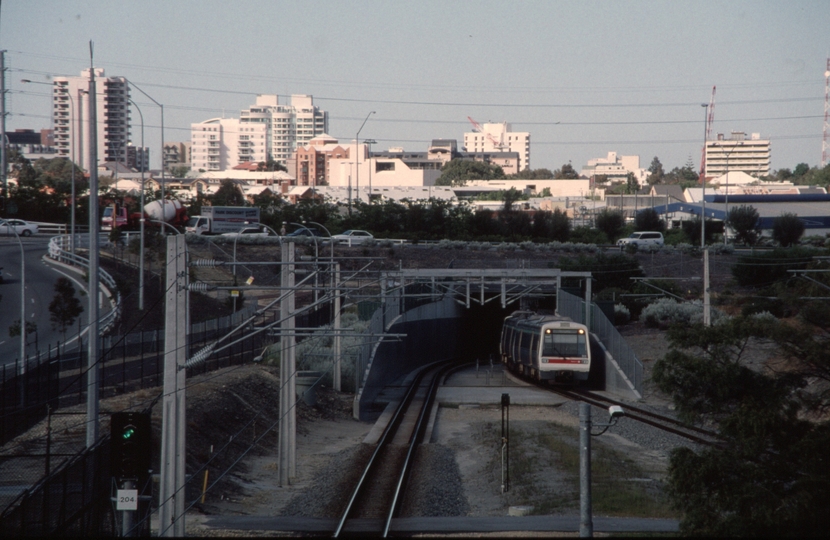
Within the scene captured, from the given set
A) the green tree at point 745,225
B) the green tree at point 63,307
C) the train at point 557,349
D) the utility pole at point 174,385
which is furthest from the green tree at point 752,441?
the green tree at point 745,225

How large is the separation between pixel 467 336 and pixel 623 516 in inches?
1638

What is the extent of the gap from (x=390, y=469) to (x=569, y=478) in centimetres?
410

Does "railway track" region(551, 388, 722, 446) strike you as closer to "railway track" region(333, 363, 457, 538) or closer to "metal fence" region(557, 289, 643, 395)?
"metal fence" region(557, 289, 643, 395)

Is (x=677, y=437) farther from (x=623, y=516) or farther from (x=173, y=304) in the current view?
(x=173, y=304)

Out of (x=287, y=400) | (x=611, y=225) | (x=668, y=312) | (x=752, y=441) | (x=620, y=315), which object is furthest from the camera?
(x=611, y=225)

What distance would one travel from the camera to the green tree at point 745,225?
6481 centimetres

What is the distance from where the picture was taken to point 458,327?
54.2 meters

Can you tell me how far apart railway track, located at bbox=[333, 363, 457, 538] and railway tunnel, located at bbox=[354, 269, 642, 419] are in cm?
169

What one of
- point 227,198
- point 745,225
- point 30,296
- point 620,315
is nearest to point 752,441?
point 30,296

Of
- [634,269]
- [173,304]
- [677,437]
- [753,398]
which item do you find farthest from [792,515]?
[634,269]

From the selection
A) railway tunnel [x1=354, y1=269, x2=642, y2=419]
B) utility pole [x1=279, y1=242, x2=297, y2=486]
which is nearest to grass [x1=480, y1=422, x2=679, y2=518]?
railway tunnel [x1=354, y1=269, x2=642, y2=419]

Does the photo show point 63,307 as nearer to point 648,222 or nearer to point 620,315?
point 620,315

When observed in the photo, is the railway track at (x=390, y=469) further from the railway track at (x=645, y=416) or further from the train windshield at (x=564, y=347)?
the railway track at (x=645, y=416)

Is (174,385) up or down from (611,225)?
down
